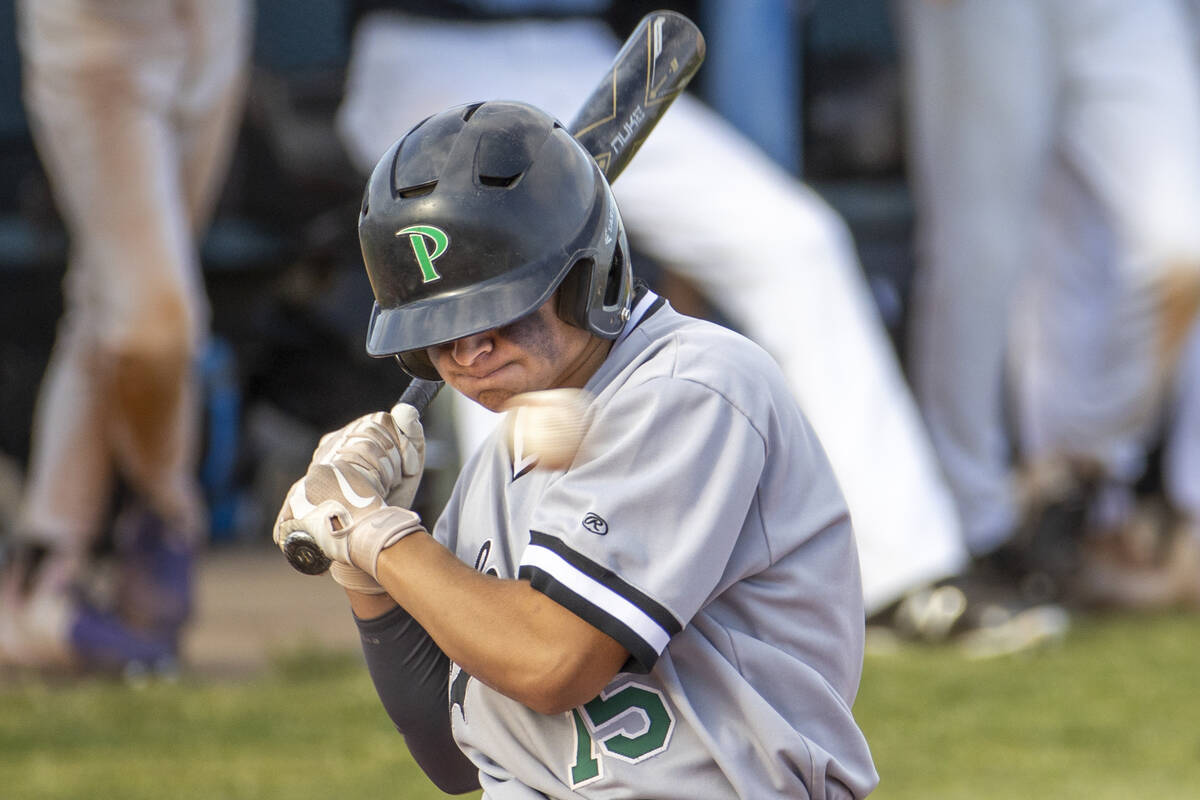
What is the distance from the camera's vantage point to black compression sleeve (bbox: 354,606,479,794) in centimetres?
186

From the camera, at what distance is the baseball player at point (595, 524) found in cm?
156

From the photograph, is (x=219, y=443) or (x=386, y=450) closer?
(x=386, y=450)

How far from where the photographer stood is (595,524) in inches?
61.7

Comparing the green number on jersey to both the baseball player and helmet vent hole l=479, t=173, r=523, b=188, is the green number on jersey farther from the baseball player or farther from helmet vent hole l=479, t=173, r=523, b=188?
helmet vent hole l=479, t=173, r=523, b=188

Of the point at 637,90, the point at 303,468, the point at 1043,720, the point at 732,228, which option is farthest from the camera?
the point at 303,468

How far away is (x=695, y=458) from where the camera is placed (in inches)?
61.9

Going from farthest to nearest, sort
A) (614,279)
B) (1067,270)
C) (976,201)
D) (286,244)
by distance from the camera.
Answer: (286,244)
(1067,270)
(976,201)
(614,279)

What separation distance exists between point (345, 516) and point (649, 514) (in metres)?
0.30

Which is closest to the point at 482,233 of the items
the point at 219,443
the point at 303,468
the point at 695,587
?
the point at 695,587

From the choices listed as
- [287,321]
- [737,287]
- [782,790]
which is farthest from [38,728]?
[287,321]

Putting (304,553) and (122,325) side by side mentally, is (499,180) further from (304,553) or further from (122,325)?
(122,325)

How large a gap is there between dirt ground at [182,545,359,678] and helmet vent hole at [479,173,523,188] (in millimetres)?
2767

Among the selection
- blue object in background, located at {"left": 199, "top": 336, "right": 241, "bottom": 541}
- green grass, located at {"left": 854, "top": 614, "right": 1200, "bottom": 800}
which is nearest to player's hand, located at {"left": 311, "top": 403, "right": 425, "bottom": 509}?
green grass, located at {"left": 854, "top": 614, "right": 1200, "bottom": 800}

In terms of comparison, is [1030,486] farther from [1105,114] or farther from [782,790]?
[782,790]
